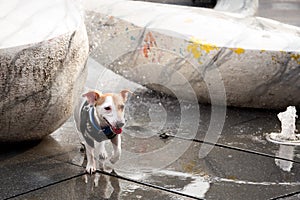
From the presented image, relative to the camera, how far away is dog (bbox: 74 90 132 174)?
446cm

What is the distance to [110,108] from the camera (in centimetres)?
446

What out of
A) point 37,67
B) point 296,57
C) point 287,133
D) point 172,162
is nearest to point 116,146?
point 172,162

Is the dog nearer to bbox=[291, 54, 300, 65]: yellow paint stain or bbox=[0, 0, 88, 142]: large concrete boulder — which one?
bbox=[0, 0, 88, 142]: large concrete boulder

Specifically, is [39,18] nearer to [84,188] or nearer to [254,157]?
[84,188]

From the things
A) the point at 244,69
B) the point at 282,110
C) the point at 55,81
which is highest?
the point at 55,81

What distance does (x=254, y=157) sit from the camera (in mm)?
5246

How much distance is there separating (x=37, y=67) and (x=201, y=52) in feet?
6.93

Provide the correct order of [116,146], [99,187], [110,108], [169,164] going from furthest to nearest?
[169,164] < [116,146] < [99,187] < [110,108]

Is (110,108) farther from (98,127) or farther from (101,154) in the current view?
(101,154)

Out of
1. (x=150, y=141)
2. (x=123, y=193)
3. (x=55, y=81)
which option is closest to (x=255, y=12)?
(x=150, y=141)

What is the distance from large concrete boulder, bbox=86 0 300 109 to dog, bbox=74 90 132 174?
194cm

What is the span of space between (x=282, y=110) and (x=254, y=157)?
143 centimetres

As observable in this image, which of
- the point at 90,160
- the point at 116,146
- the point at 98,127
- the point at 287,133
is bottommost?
the point at 287,133

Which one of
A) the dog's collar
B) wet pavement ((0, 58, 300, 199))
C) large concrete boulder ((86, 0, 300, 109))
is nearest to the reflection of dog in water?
wet pavement ((0, 58, 300, 199))
